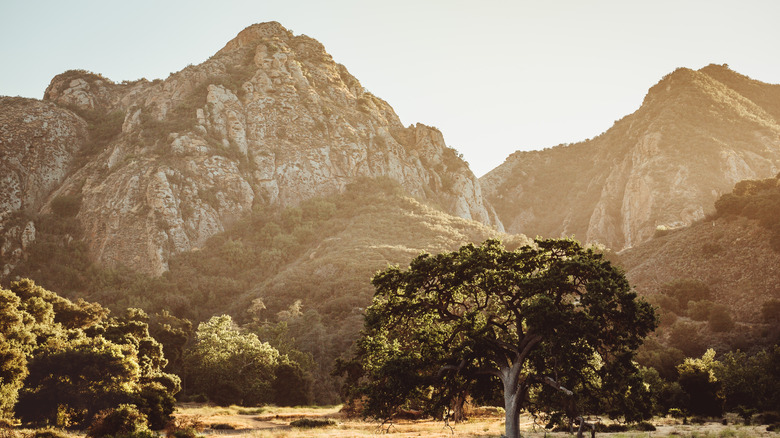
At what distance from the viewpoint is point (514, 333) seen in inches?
1137

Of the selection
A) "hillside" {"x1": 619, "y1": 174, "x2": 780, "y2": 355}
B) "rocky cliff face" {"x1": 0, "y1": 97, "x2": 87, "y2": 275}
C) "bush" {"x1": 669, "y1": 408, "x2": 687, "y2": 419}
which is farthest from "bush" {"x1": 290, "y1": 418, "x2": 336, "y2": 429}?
"rocky cliff face" {"x1": 0, "y1": 97, "x2": 87, "y2": 275}

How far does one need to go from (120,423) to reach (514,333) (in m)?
22.9

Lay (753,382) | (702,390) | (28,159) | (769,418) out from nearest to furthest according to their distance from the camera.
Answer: (769,418)
(753,382)
(702,390)
(28,159)

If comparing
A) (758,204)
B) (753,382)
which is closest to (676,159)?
(758,204)

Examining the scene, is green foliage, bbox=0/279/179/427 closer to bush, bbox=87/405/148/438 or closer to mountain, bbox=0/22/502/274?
bush, bbox=87/405/148/438

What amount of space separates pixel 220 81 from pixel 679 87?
136 m

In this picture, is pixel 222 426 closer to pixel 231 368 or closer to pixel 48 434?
pixel 48 434

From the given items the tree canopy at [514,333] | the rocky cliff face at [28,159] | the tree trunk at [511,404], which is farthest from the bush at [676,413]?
the rocky cliff face at [28,159]

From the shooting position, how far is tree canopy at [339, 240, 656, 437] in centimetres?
2228

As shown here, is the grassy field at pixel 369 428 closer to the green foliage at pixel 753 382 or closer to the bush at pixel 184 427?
the bush at pixel 184 427

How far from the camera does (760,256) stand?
77188mm

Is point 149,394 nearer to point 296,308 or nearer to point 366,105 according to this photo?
point 296,308

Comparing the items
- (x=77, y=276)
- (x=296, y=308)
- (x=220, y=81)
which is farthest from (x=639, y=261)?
(x=220, y=81)

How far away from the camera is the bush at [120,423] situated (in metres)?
29.5
